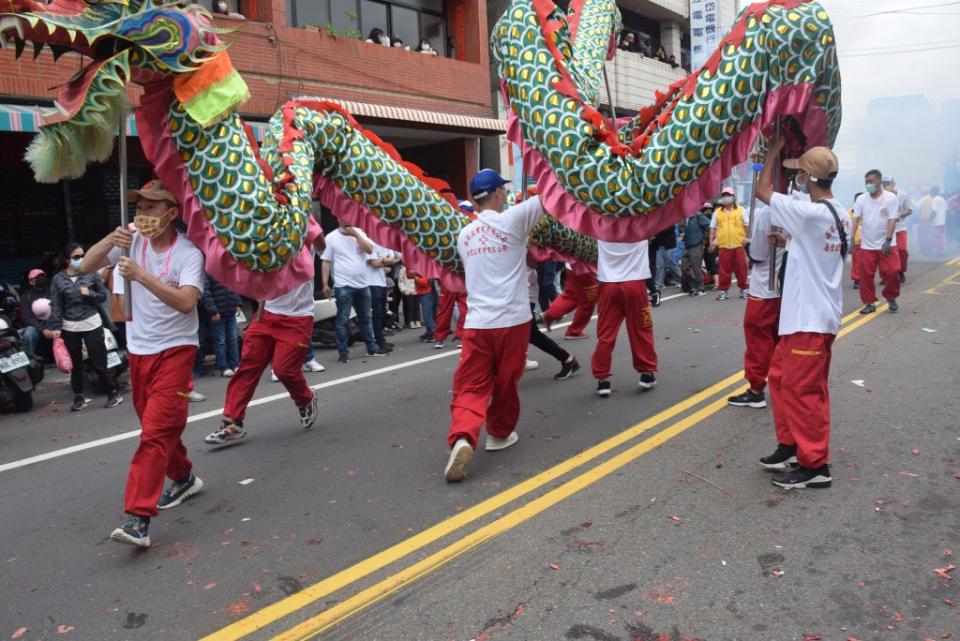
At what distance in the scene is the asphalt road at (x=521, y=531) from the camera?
121 inches

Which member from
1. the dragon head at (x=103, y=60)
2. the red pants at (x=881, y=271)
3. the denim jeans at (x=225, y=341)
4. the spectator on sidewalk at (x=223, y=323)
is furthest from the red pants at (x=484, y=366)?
the red pants at (x=881, y=271)

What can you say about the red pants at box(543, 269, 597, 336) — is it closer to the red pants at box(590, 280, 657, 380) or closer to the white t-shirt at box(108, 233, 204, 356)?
the red pants at box(590, 280, 657, 380)

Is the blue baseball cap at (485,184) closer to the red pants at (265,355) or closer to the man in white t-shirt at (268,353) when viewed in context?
the man in white t-shirt at (268,353)

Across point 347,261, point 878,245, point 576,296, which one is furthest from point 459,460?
point 878,245

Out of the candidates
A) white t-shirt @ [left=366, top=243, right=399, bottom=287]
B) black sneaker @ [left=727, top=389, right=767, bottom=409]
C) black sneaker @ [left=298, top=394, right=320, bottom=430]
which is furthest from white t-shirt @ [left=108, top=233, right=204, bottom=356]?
white t-shirt @ [left=366, top=243, right=399, bottom=287]

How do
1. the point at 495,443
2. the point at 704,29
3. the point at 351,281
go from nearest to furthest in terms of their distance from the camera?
the point at 495,443 < the point at 351,281 < the point at 704,29

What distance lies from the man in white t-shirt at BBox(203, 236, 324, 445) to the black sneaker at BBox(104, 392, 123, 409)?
2.32 metres

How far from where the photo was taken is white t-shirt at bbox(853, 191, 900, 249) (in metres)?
10.2

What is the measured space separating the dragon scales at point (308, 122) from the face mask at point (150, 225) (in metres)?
0.14

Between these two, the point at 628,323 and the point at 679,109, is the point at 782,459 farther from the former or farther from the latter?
the point at 628,323

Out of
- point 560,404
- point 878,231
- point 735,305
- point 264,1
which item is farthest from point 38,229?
point 878,231

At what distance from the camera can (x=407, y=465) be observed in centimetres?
502

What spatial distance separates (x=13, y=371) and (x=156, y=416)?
4.54 m

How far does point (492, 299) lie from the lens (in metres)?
4.79
